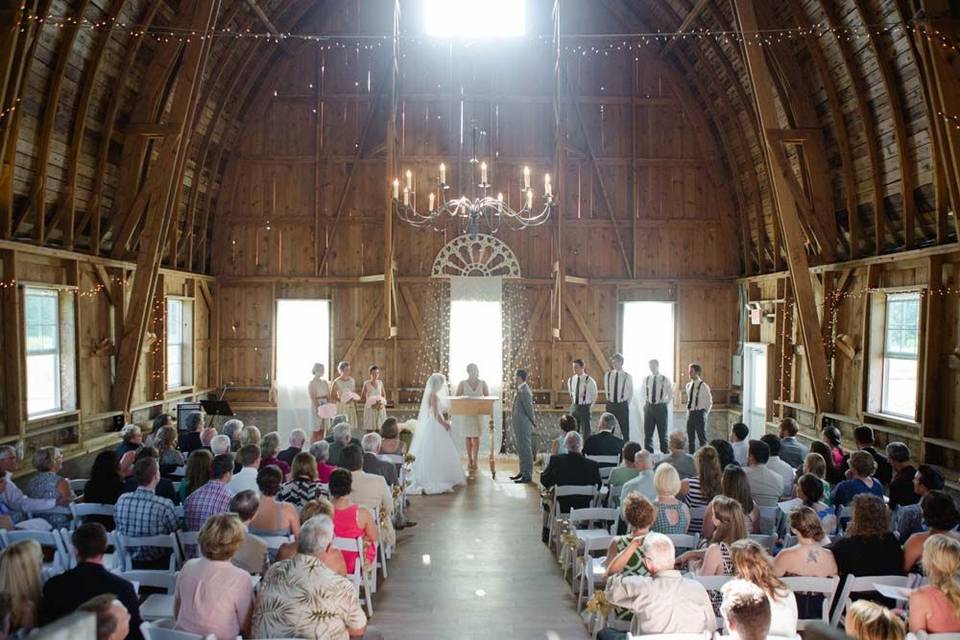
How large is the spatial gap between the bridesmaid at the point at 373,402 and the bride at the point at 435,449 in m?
1.29

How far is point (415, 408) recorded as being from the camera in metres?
14.1

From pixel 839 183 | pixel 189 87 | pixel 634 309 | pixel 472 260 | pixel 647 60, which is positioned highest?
pixel 647 60

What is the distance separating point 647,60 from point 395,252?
5835 mm

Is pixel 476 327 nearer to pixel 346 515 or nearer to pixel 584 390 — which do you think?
pixel 584 390

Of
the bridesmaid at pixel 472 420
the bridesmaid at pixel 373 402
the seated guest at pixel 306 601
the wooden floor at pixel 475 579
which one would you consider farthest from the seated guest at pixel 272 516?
the bridesmaid at pixel 373 402

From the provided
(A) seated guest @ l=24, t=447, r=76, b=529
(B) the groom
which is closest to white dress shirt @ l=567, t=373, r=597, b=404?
(B) the groom

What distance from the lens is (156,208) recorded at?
990 centimetres

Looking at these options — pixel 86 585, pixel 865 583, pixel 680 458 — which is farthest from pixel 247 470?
pixel 865 583

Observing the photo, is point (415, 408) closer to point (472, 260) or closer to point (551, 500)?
point (472, 260)

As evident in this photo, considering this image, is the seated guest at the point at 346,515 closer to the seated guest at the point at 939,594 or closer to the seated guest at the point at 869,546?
the seated guest at the point at 869,546

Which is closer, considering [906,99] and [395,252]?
[906,99]

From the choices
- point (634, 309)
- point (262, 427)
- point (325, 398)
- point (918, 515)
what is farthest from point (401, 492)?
point (634, 309)

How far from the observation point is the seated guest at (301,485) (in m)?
6.09

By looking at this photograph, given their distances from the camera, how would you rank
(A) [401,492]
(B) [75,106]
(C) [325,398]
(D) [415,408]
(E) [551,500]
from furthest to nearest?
(D) [415,408], (C) [325,398], (B) [75,106], (A) [401,492], (E) [551,500]
